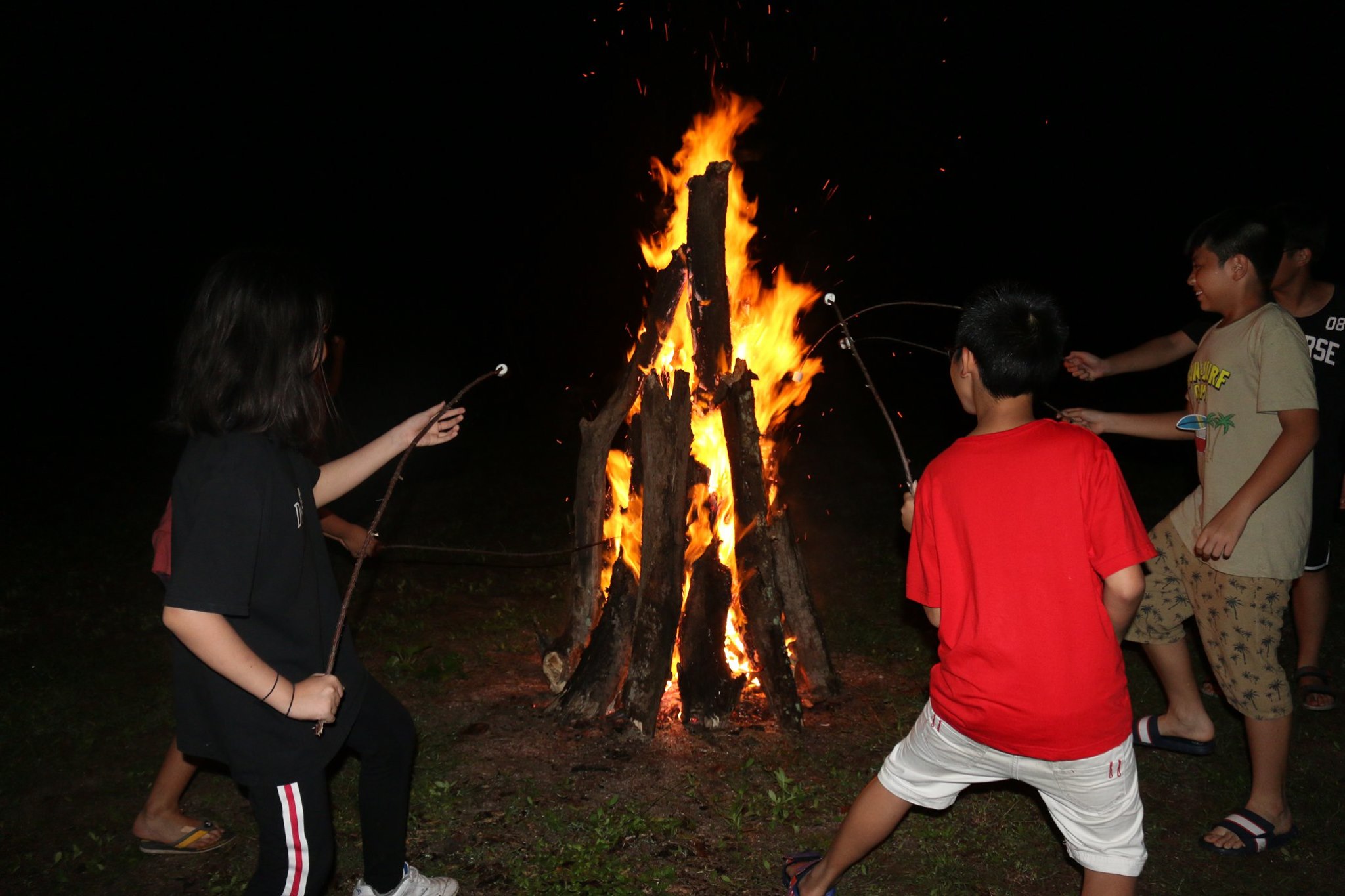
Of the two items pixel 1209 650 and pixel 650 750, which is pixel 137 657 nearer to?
pixel 650 750

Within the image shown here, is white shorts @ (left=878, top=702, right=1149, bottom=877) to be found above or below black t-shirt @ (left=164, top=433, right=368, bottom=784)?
below

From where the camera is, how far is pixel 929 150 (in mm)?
15961

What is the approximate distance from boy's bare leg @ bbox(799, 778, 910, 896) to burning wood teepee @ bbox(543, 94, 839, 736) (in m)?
1.42

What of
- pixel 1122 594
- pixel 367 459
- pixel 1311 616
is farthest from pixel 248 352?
pixel 1311 616

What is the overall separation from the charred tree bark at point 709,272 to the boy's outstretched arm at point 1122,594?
7.63 feet

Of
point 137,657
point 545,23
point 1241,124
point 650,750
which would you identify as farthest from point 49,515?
point 1241,124

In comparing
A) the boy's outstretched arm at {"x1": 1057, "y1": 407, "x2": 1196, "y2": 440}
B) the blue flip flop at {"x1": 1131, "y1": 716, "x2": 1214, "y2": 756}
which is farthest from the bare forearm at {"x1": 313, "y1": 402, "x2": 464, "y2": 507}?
the blue flip flop at {"x1": 1131, "y1": 716, "x2": 1214, "y2": 756}

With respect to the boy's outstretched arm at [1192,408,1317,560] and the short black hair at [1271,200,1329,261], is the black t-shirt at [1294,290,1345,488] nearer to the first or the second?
the short black hair at [1271,200,1329,261]

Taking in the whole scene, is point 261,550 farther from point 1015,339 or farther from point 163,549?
point 1015,339

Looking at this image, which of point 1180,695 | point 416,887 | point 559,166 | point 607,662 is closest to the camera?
point 416,887

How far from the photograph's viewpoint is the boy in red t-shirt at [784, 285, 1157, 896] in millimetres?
2518

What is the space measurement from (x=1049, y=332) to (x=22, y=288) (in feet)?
74.3

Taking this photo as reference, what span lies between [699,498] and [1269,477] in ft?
8.09

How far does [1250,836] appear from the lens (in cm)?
364
